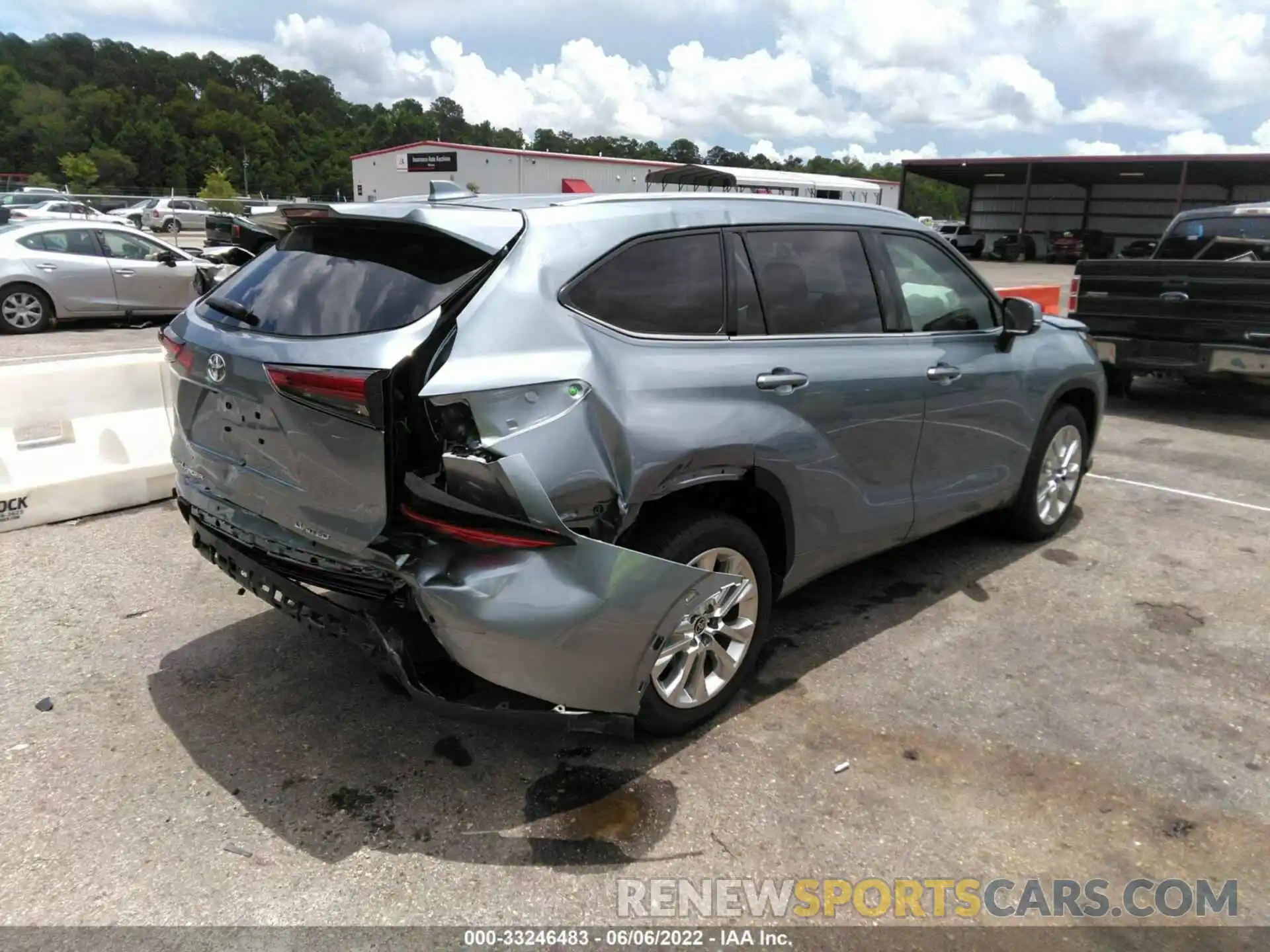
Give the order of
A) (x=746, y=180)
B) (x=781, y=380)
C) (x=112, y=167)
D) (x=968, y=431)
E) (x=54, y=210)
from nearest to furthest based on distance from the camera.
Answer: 1. (x=781, y=380)
2. (x=968, y=431)
3. (x=54, y=210)
4. (x=746, y=180)
5. (x=112, y=167)

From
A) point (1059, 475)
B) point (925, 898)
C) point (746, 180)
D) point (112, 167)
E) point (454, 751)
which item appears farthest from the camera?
point (112, 167)

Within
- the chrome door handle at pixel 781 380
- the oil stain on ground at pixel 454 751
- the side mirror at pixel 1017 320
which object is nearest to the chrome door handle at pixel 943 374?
the side mirror at pixel 1017 320

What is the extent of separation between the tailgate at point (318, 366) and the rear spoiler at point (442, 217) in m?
0.02

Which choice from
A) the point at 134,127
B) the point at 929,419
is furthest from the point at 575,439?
the point at 134,127

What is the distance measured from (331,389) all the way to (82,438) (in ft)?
12.5

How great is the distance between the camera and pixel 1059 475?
5383 mm

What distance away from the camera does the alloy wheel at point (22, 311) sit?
12.1m

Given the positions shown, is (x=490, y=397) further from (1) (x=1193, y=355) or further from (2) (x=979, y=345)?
(1) (x=1193, y=355)

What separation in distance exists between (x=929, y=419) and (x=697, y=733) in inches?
72.0

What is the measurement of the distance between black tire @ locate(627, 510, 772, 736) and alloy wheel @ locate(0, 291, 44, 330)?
499 inches

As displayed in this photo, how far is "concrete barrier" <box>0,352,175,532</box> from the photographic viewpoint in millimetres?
5172

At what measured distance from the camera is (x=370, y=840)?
9.01 ft

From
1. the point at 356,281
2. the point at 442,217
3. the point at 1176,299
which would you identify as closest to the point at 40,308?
the point at 356,281

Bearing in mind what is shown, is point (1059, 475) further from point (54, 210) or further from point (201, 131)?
point (201, 131)
